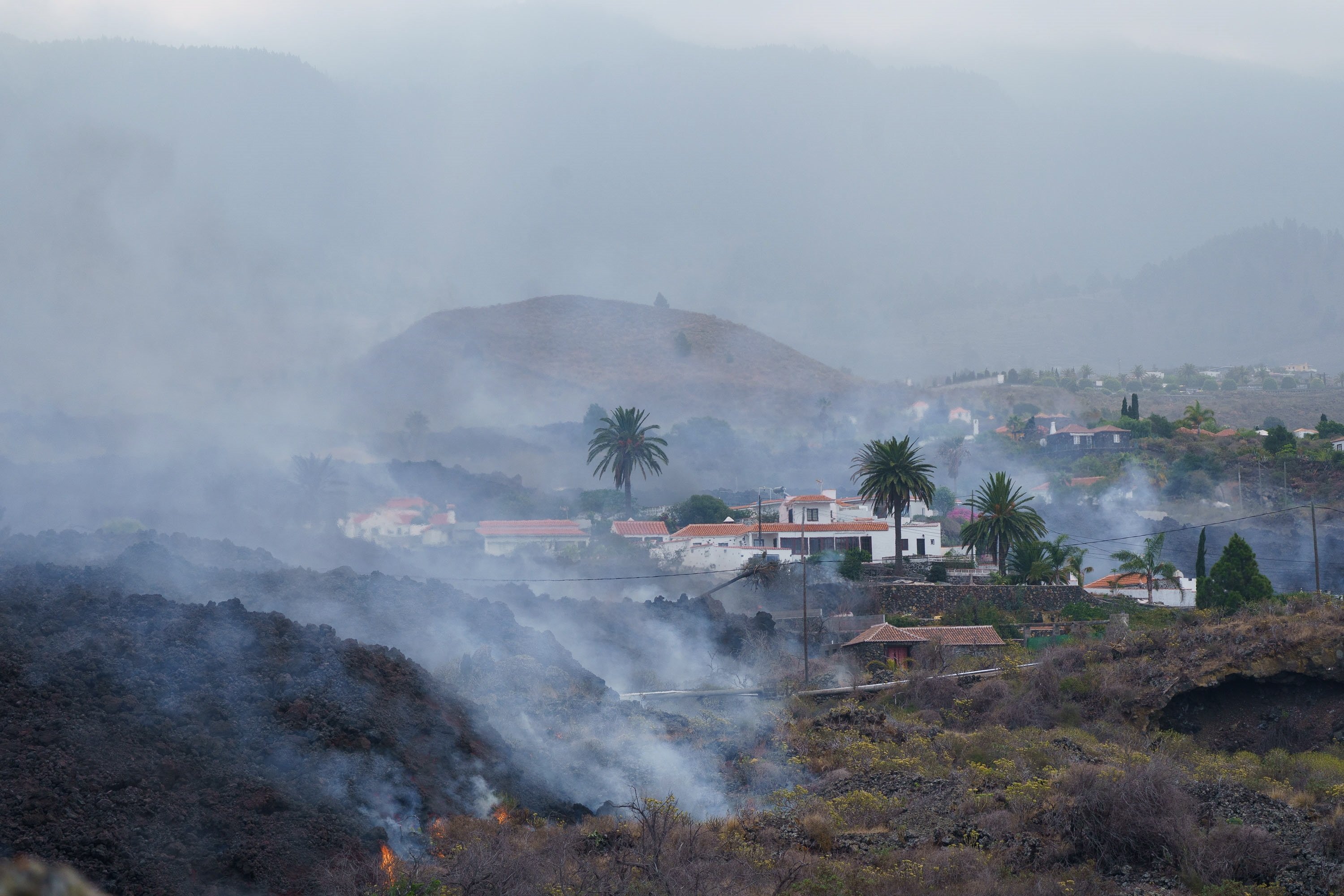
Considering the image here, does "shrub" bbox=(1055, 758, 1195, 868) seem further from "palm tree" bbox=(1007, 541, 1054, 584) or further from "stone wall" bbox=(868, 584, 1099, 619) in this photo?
"palm tree" bbox=(1007, 541, 1054, 584)

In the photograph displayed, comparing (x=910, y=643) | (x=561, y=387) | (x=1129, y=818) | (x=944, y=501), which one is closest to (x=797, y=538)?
(x=910, y=643)

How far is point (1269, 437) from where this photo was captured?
9375cm

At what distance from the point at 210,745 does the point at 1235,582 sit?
44.0 m

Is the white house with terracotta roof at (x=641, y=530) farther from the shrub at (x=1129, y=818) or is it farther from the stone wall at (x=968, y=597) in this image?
the shrub at (x=1129, y=818)

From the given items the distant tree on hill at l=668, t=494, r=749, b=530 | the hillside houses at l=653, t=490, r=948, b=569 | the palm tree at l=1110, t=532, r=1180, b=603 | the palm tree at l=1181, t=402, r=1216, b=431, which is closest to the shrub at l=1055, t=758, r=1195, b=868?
the palm tree at l=1110, t=532, r=1180, b=603

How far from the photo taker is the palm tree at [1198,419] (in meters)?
112

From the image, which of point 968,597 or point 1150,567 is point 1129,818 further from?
point 1150,567

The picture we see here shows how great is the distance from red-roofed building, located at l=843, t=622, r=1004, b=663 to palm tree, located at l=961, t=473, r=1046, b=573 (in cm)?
1262

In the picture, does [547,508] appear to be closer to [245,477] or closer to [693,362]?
[245,477]

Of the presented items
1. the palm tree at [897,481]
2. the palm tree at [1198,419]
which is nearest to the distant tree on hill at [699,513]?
the palm tree at [897,481]

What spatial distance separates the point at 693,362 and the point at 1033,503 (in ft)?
376

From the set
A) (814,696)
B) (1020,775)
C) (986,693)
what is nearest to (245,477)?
(814,696)

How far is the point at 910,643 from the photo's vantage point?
46.9 meters

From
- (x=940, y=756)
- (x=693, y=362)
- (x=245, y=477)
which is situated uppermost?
(x=693, y=362)
